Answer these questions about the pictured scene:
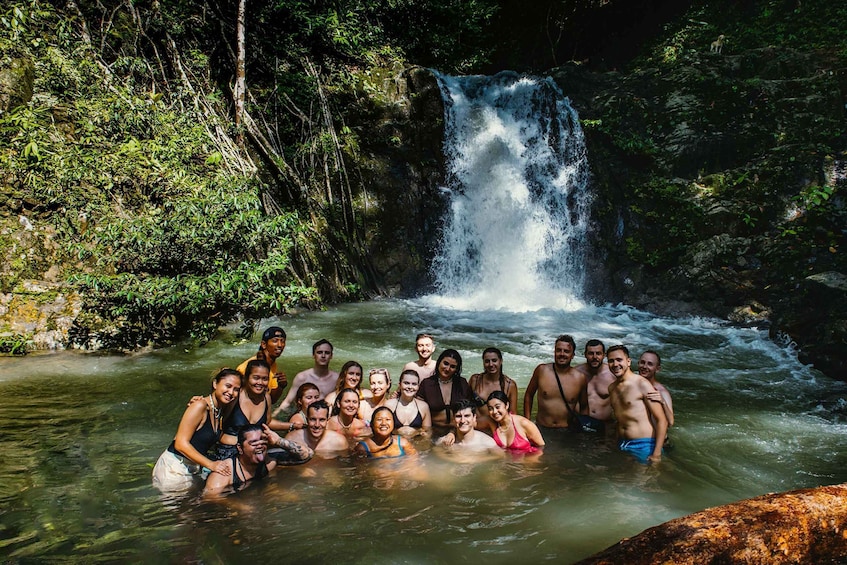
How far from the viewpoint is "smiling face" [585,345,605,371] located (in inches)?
201

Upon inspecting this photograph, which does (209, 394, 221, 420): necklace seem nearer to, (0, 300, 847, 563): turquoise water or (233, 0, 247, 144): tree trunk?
(0, 300, 847, 563): turquoise water

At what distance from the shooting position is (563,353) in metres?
5.10

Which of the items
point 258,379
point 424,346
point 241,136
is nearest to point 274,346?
point 258,379

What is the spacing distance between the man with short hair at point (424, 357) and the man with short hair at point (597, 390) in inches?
61.0

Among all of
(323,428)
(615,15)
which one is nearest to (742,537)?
(323,428)

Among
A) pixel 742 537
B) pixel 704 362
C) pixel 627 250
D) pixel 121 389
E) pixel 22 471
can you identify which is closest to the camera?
pixel 742 537

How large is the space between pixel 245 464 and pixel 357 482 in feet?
2.85

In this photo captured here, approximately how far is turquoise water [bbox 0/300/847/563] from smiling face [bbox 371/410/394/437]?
0.92 ft

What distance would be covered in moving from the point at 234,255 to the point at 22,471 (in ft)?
12.5

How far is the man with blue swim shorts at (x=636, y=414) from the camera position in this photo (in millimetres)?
4562

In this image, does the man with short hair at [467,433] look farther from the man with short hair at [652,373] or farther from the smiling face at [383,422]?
the man with short hair at [652,373]

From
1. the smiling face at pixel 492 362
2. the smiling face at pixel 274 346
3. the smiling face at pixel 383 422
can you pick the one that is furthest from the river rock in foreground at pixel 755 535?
the smiling face at pixel 274 346

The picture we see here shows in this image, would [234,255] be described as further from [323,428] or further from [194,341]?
[323,428]

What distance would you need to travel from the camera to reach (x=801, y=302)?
9.36 meters
